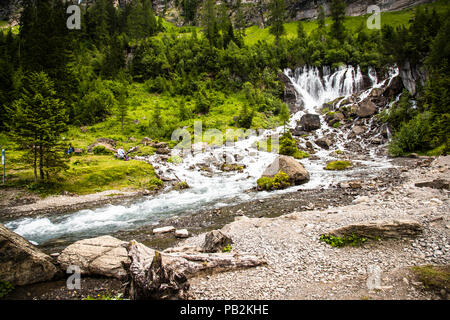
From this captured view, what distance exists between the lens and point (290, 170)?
77.7 feet

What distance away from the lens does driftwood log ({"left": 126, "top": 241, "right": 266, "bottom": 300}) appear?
595cm

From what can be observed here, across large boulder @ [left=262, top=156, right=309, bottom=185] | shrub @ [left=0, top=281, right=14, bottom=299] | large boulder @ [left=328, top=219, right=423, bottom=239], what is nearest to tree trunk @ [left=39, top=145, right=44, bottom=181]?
shrub @ [left=0, top=281, right=14, bottom=299]

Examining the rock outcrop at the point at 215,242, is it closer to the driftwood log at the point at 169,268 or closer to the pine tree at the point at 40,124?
the driftwood log at the point at 169,268

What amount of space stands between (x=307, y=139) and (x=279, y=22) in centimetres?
7936

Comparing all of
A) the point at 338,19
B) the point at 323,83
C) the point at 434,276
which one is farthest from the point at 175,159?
the point at 338,19

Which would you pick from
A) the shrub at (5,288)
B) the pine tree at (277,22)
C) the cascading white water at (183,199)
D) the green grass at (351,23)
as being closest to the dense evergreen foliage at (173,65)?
the pine tree at (277,22)

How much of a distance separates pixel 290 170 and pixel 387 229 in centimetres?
1579

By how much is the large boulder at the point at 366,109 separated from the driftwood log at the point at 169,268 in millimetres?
51759

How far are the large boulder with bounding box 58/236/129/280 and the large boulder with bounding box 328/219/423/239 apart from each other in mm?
9371

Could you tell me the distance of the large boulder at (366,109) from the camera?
→ 46803 millimetres

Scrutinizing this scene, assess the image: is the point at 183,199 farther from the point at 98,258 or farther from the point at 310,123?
the point at 310,123

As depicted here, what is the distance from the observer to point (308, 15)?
124 m

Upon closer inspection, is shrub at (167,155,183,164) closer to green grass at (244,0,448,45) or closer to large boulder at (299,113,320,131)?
large boulder at (299,113,320,131)
